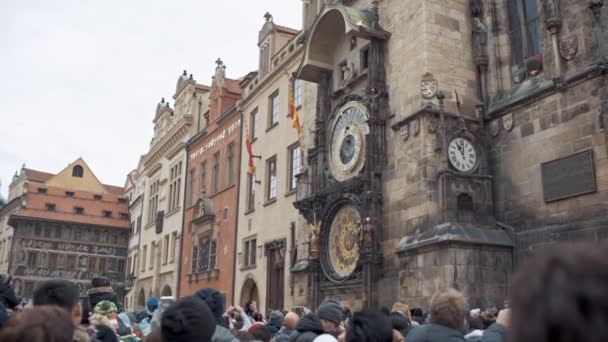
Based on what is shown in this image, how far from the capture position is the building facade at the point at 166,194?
35906 mm

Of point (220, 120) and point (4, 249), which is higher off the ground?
point (220, 120)

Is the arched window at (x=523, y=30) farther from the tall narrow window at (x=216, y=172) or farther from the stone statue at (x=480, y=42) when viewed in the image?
the tall narrow window at (x=216, y=172)

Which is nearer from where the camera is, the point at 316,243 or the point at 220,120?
the point at 316,243

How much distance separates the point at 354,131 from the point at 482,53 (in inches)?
144

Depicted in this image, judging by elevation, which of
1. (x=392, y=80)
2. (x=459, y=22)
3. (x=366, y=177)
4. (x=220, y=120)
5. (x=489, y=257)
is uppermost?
(x=220, y=120)

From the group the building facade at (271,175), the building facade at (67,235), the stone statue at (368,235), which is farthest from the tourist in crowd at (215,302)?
the building facade at (67,235)

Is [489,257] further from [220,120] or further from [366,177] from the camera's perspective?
[220,120]

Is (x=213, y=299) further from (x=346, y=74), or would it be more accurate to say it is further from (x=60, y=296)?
(x=346, y=74)

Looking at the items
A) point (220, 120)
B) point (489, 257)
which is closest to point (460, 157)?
point (489, 257)

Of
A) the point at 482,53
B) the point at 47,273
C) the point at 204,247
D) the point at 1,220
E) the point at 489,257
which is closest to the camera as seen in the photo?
the point at 489,257

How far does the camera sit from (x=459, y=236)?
11.9 m

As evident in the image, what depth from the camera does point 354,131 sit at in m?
15.6

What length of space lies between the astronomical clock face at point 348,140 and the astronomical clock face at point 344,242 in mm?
1049

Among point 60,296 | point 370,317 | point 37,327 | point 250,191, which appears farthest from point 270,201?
point 37,327
